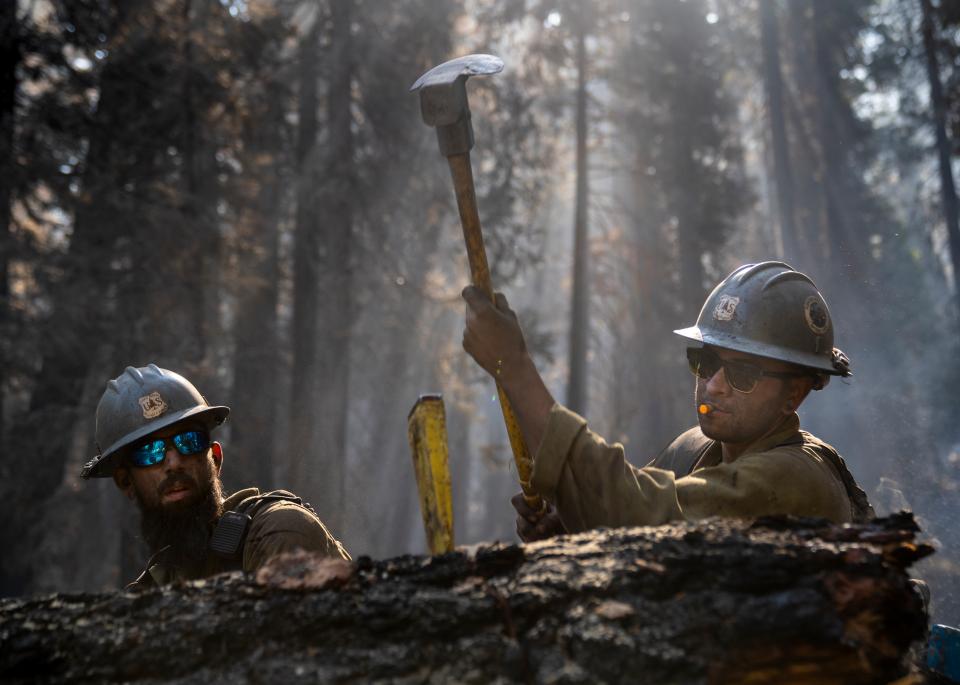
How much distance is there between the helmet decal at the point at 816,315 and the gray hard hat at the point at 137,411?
2.62 metres

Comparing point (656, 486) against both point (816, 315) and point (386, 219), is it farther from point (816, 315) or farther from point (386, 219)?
point (386, 219)

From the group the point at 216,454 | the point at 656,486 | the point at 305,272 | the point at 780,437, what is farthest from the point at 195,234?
the point at 656,486

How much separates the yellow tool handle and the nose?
845 millimetres

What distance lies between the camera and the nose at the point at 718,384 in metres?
3.97

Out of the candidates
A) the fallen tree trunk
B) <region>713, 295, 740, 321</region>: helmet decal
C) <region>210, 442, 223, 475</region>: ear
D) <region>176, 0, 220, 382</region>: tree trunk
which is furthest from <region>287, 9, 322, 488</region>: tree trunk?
the fallen tree trunk

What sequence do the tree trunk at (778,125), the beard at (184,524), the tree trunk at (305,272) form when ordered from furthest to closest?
the tree trunk at (778,125)
the tree trunk at (305,272)
the beard at (184,524)

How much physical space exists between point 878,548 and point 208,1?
53.9 ft

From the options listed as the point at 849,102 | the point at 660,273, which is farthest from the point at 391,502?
the point at 849,102

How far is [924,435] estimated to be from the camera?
64.7 ft

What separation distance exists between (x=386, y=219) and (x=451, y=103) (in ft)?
52.9

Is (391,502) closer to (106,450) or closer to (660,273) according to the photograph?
(660,273)

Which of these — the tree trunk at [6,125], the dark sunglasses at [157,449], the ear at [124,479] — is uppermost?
the tree trunk at [6,125]

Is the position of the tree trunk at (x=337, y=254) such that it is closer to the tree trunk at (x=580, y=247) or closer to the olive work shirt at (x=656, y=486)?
the tree trunk at (x=580, y=247)

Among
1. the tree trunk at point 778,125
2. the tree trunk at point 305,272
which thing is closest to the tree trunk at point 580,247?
the tree trunk at point 778,125
